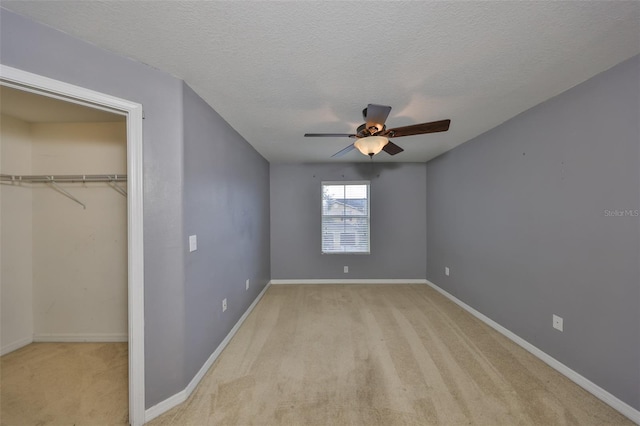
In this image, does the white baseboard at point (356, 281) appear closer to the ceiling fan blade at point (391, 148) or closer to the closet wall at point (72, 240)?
the closet wall at point (72, 240)

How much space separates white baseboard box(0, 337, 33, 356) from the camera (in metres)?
2.08

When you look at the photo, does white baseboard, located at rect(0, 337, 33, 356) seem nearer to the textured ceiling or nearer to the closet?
the closet

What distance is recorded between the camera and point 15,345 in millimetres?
2148

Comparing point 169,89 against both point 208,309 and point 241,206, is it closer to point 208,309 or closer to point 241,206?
point 241,206

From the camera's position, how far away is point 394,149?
7.70ft

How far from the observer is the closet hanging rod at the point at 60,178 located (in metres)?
2.12

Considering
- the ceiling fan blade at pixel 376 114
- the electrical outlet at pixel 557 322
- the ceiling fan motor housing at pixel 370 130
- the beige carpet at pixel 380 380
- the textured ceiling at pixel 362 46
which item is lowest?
the beige carpet at pixel 380 380

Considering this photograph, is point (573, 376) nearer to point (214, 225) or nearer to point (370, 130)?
point (370, 130)

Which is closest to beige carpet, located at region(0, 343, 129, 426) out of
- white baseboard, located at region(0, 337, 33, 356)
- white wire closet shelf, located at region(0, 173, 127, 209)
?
white baseboard, located at region(0, 337, 33, 356)

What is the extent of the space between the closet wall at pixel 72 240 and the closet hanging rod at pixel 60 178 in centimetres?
9

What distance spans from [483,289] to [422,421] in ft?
6.61

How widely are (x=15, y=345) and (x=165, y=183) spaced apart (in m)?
2.51

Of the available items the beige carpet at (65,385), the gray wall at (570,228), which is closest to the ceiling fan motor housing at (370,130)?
the gray wall at (570,228)

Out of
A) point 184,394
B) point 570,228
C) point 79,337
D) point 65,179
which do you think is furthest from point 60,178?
point 570,228
